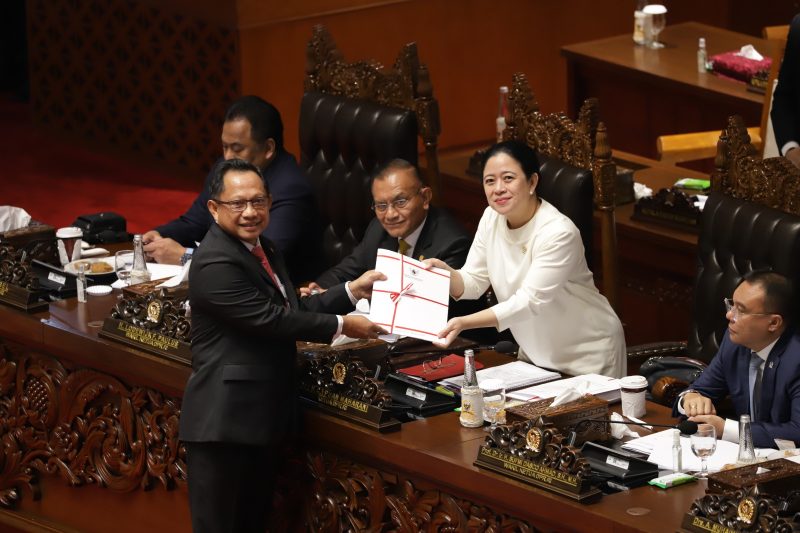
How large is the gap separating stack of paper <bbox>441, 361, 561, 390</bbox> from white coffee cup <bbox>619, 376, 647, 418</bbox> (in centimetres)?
35

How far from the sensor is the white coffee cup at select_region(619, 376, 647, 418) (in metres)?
3.92

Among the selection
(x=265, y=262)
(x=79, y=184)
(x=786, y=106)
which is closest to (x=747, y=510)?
(x=265, y=262)

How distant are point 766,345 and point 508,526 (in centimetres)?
86

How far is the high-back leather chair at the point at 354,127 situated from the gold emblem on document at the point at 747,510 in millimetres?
2457

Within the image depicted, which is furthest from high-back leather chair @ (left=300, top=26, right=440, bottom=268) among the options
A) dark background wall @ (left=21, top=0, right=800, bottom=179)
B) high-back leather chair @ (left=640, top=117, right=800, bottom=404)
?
dark background wall @ (left=21, top=0, right=800, bottom=179)

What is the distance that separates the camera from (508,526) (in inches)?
141

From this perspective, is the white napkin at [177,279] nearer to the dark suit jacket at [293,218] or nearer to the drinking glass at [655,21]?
the dark suit jacket at [293,218]

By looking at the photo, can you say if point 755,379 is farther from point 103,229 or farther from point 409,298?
point 103,229

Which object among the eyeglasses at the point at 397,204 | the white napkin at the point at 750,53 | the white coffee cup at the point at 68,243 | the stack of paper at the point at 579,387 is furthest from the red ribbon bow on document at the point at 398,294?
the white napkin at the point at 750,53

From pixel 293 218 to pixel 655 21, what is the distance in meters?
2.99

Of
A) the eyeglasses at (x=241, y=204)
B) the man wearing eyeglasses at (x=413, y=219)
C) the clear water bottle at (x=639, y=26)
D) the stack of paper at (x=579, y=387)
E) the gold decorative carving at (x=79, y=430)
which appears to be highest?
the clear water bottle at (x=639, y=26)

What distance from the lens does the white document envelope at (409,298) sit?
4203 millimetres

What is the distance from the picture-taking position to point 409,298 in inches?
168

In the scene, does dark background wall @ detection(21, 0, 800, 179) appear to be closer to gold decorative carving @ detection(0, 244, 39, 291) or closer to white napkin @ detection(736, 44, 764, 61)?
white napkin @ detection(736, 44, 764, 61)
